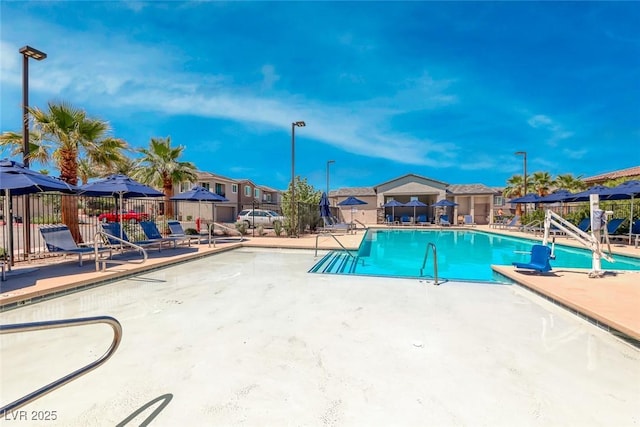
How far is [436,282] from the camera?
20.4 ft

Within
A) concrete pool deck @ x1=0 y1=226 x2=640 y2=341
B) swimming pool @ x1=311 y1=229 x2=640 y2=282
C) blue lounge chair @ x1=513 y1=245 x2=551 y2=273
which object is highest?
blue lounge chair @ x1=513 y1=245 x2=551 y2=273

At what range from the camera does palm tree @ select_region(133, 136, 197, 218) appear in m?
16.6

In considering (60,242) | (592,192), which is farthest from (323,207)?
(592,192)

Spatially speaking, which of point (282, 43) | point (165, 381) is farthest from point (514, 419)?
point (282, 43)

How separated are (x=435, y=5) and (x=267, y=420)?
19012mm

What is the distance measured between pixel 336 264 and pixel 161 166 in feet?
44.0

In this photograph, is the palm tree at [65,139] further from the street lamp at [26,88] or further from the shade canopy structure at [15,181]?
the shade canopy structure at [15,181]

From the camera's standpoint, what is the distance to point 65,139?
8.87 m

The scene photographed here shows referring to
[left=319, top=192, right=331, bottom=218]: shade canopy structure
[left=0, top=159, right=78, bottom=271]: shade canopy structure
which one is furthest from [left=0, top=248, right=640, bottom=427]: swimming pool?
[left=319, top=192, right=331, bottom=218]: shade canopy structure

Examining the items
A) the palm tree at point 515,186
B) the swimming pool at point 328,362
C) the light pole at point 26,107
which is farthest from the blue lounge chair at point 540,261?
the palm tree at point 515,186

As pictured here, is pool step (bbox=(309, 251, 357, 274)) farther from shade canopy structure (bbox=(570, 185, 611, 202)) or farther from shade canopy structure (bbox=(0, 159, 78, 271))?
shade canopy structure (bbox=(570, 185, 611, 202))

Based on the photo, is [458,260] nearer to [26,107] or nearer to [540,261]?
[540,261]

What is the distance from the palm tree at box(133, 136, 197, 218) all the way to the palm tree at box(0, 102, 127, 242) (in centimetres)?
700

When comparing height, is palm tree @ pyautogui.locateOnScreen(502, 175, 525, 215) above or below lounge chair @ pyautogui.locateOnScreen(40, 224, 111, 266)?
above
